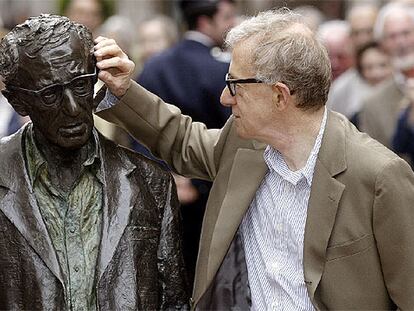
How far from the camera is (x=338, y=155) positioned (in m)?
4.25

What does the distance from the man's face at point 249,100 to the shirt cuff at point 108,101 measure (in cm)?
43

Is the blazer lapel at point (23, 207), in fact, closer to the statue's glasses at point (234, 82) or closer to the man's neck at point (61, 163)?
the man's neck at point (61, 163)

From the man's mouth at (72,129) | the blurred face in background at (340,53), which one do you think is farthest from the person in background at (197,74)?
the man's mouth at (72,129)

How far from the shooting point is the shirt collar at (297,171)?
4.25m

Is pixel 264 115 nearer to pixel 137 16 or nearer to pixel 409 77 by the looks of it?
pixel 409 77

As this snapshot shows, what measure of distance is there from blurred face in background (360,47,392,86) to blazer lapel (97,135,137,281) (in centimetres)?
488

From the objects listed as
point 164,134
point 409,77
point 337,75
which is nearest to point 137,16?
point 337,75

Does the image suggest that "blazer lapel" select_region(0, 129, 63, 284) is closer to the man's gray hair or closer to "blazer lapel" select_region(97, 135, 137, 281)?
"blazer lapel" select_region(97, 135, 137, 281)

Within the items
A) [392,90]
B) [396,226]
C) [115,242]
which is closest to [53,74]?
[115,242]

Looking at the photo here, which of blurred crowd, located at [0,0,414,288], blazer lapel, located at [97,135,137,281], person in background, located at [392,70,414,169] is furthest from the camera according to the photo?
blurred crowd, located at [0,0,414,288]

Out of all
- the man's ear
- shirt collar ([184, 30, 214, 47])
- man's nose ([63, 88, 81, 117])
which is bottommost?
shirt collar ([184, 30, 214, 47])

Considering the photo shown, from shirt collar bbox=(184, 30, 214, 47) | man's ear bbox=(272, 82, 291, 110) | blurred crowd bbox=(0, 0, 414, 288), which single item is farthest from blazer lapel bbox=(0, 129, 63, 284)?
shirt collar bbox=(184, 30, 214, 47)

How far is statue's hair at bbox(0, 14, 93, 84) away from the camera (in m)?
3.83

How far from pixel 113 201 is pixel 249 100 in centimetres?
61
